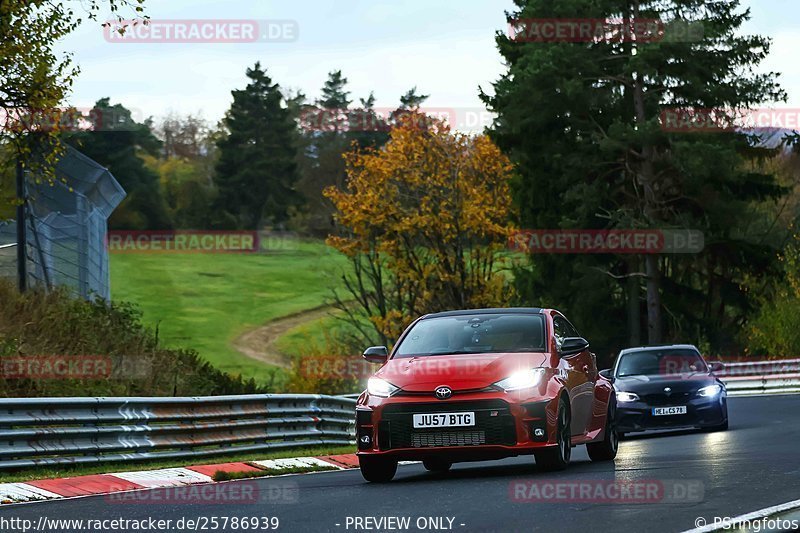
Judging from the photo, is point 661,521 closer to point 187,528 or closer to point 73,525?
point 187,528

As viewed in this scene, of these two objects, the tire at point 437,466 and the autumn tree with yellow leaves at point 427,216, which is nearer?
the tire at point 437,466

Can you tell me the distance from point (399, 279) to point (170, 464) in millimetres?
38216

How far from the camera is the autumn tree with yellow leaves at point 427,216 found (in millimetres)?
52094

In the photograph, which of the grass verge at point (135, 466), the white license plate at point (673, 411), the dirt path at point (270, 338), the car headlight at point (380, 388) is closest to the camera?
the car headlight at point (380, 388)

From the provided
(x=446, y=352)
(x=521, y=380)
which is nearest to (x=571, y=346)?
(x=521, y=380)

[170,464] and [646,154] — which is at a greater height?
[646,154]

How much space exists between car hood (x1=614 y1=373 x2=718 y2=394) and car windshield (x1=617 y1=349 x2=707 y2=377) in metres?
0.30

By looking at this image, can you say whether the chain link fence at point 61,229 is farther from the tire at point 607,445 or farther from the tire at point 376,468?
the tire at point 376,468

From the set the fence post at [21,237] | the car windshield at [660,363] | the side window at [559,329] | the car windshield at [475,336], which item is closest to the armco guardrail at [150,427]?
the car windshield at [475,336]

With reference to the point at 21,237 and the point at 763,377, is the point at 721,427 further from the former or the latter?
the point at 763,377

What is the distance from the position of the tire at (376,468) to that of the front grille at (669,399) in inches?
378

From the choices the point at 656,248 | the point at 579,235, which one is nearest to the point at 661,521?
the point at 656,248

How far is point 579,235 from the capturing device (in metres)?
54.2

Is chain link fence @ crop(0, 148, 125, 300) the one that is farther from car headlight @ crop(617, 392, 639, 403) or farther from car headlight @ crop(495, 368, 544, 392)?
car headlight @ crop(495, 368, 544, 392)
